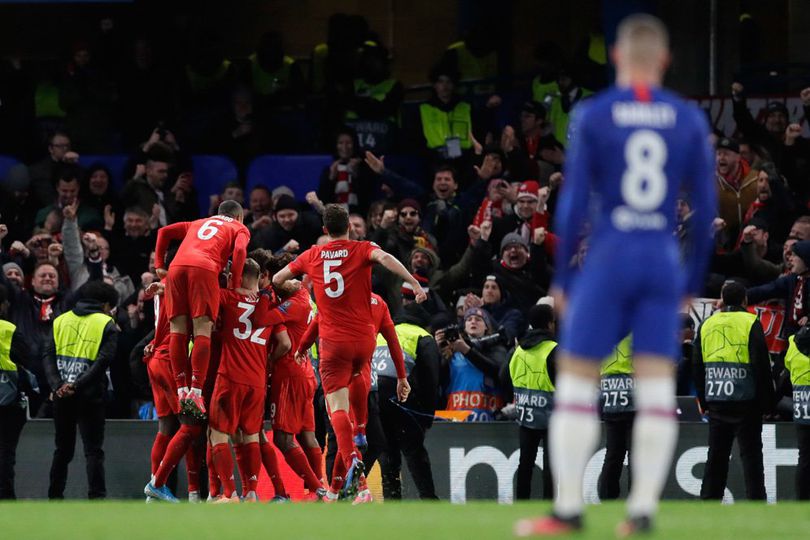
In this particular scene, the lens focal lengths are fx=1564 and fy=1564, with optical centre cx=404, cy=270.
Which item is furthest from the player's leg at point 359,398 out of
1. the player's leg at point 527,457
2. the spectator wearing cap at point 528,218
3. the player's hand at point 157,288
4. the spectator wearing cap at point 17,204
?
the spectator wearing cap at point 17,204

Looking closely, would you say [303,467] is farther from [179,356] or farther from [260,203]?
[260,203]

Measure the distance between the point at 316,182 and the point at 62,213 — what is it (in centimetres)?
367

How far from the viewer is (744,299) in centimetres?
1388

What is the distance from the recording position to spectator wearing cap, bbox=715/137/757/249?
56.3 feet

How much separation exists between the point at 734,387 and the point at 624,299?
7406 mm

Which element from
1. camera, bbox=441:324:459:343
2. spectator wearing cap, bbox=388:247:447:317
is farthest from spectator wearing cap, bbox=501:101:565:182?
camera, bbox=441:324:459:343

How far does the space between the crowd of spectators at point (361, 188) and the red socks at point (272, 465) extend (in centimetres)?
219

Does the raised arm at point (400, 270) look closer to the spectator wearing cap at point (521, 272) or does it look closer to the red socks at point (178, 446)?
the red socks at point (178, 446)

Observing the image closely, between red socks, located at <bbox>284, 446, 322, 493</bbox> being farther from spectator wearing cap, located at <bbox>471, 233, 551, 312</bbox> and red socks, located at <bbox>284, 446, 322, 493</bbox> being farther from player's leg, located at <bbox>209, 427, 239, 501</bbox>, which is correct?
spectator wearing cap, located at <bbox>471, 233, 551, 312</bbox>

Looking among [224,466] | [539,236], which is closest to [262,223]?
[539,236]

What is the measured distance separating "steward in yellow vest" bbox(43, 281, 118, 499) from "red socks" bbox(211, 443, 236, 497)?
229 cm

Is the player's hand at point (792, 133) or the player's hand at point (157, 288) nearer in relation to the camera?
the player's hand at point (157, 288)

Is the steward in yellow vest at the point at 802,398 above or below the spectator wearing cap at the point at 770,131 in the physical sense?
below

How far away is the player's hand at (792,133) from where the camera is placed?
17.4m
